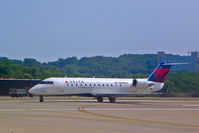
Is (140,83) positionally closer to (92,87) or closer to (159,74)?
(159,74)

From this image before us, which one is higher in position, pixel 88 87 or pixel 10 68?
pixel 10 68

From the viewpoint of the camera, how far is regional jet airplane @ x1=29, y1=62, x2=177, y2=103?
39.8 metres

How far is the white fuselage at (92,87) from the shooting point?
39.8m

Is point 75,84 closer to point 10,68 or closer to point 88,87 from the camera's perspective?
point 88,87

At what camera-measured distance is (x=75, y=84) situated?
1615 inches

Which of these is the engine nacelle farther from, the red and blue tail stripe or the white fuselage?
the red and blue tail stripe

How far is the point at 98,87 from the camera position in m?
42.9

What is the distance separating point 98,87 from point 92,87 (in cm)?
98

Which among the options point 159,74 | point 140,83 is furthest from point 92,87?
point 159,74

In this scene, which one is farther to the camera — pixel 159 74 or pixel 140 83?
pixel 159 74

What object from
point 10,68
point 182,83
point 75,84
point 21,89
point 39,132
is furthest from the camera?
point 10,68

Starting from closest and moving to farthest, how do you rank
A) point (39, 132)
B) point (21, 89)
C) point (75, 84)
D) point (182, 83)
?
point (39, 132) → point (75, 84) → point (21, 89) → point (182, 83)

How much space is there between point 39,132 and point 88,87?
27.5 meters

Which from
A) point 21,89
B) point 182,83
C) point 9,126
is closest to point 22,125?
point 9,126
